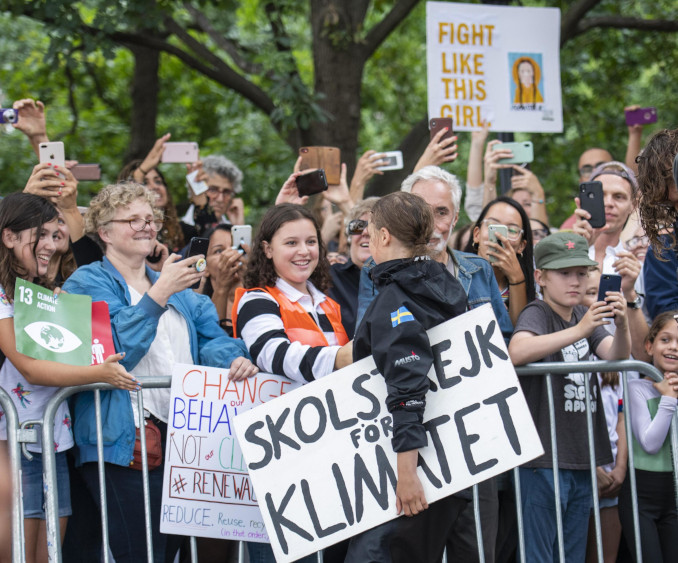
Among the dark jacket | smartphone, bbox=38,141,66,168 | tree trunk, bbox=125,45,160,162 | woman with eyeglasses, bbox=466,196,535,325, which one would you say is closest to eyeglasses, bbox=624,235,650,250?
woman with eyeglasses, bbox=466,196,535,325

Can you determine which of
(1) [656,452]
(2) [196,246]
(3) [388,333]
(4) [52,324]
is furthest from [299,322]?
(1) [656,452]

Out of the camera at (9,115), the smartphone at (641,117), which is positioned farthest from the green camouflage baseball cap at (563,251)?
the camera at (9,115)

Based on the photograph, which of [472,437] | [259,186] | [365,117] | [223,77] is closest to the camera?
[472,437]

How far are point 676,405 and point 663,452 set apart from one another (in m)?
0.29

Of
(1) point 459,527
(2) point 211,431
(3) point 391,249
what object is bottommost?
(1) point 459,527

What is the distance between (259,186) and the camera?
1156 centimetres

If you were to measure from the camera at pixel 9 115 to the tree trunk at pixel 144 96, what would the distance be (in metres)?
4.67

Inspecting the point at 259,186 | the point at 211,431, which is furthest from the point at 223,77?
the point at 211,431

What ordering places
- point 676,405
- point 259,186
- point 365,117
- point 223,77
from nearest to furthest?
point 676,405, point 223,77, point 259,186, point 365,117

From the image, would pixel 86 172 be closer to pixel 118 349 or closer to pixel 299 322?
pixel 118 349

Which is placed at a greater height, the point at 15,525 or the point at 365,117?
the point at 365,117

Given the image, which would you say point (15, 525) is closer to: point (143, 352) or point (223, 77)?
point (143, 352)

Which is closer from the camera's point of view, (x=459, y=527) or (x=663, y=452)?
(x=459, y=527)

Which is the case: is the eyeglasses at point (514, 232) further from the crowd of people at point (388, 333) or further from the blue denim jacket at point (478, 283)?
the blue denim jacket at point (478, 283)
